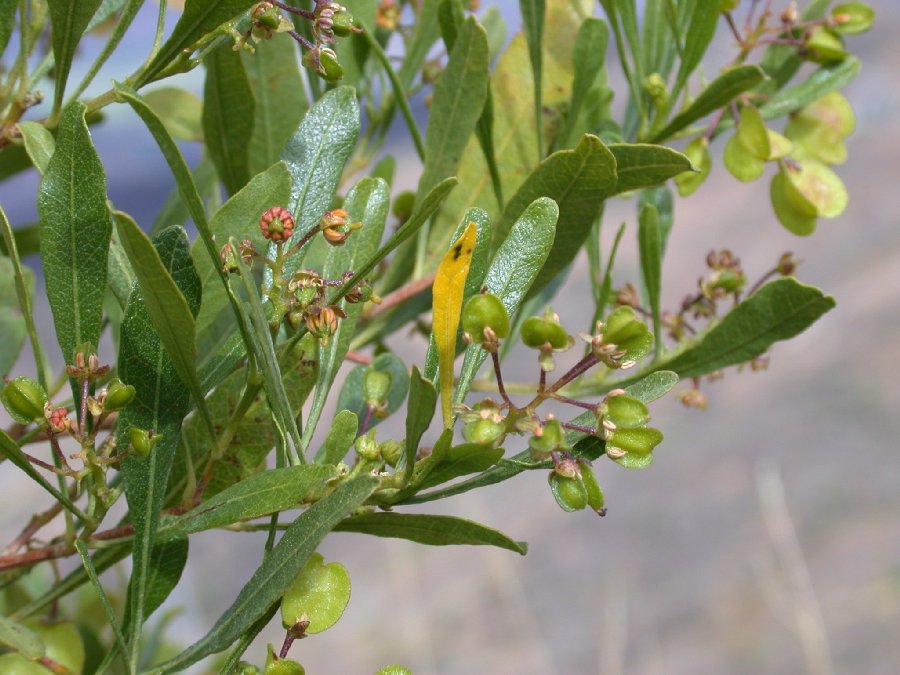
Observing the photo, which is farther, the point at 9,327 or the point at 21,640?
the point at 9,327

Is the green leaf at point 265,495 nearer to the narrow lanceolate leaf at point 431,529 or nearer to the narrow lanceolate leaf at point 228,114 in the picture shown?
the narrow lanceolate leaf at point 431,529

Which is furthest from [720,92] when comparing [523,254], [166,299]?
[166,299]

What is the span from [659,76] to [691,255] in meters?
6.63

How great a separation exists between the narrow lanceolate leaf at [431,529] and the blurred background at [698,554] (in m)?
4.14

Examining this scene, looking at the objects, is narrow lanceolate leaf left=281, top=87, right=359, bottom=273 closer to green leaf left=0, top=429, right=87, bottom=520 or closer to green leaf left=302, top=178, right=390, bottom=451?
green leaf left=302, top=178, right=390, bottom=451

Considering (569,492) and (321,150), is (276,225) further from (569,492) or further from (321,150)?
(569,492)

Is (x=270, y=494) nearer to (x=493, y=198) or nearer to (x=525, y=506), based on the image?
(x=493, y=198)

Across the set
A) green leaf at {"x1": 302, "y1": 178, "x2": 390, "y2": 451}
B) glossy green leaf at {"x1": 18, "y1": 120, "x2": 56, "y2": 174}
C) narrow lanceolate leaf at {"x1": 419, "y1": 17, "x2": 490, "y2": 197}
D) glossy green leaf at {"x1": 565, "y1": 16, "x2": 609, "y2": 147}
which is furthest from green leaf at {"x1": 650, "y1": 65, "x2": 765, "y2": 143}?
glossy green leaf at {"x1": 18, "y1": 120, "x2": 56, "y2": 174}

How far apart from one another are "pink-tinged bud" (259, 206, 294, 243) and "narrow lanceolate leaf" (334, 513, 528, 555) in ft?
0.59

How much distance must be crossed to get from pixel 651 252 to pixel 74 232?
0.49 meters

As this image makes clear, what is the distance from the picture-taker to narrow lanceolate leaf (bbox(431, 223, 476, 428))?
1.87 feet

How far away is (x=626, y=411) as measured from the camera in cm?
59

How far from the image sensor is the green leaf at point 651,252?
0.87 meters

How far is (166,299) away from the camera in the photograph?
0.53 meters
